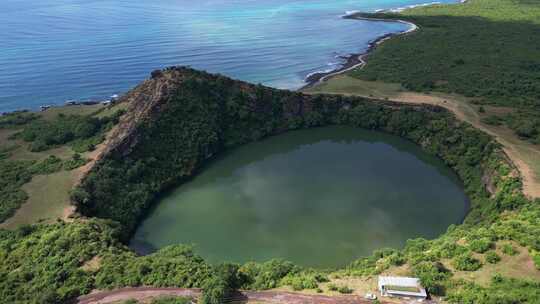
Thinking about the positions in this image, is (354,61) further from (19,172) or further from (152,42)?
(19,172)

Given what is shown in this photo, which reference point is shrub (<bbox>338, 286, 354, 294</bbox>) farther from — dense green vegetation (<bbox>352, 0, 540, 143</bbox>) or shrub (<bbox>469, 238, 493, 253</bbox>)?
dense green vegetation (<bbox>352, 0, 540, 143</bbox>)

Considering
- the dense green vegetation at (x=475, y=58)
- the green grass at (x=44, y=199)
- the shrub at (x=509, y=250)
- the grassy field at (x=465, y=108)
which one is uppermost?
the dense green vegetation at (x=475, y=58)

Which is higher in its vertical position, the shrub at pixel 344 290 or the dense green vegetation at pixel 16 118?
the dense green vegetation at pixel 16 118

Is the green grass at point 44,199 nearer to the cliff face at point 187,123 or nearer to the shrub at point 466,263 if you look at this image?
the cliff face at point 187,123

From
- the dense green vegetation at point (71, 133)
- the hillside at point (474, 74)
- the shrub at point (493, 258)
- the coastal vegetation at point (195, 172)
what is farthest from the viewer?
the hillside at point (474, 74)

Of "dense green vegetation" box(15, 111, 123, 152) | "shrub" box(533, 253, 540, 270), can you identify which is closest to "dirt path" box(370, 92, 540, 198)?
"shrub" box(533, 253, 540, 270)

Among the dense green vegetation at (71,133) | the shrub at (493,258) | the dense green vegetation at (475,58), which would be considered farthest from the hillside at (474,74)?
the dense green vegetation at (71,133)

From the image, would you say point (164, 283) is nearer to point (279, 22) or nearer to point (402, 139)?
point (402, 139)
